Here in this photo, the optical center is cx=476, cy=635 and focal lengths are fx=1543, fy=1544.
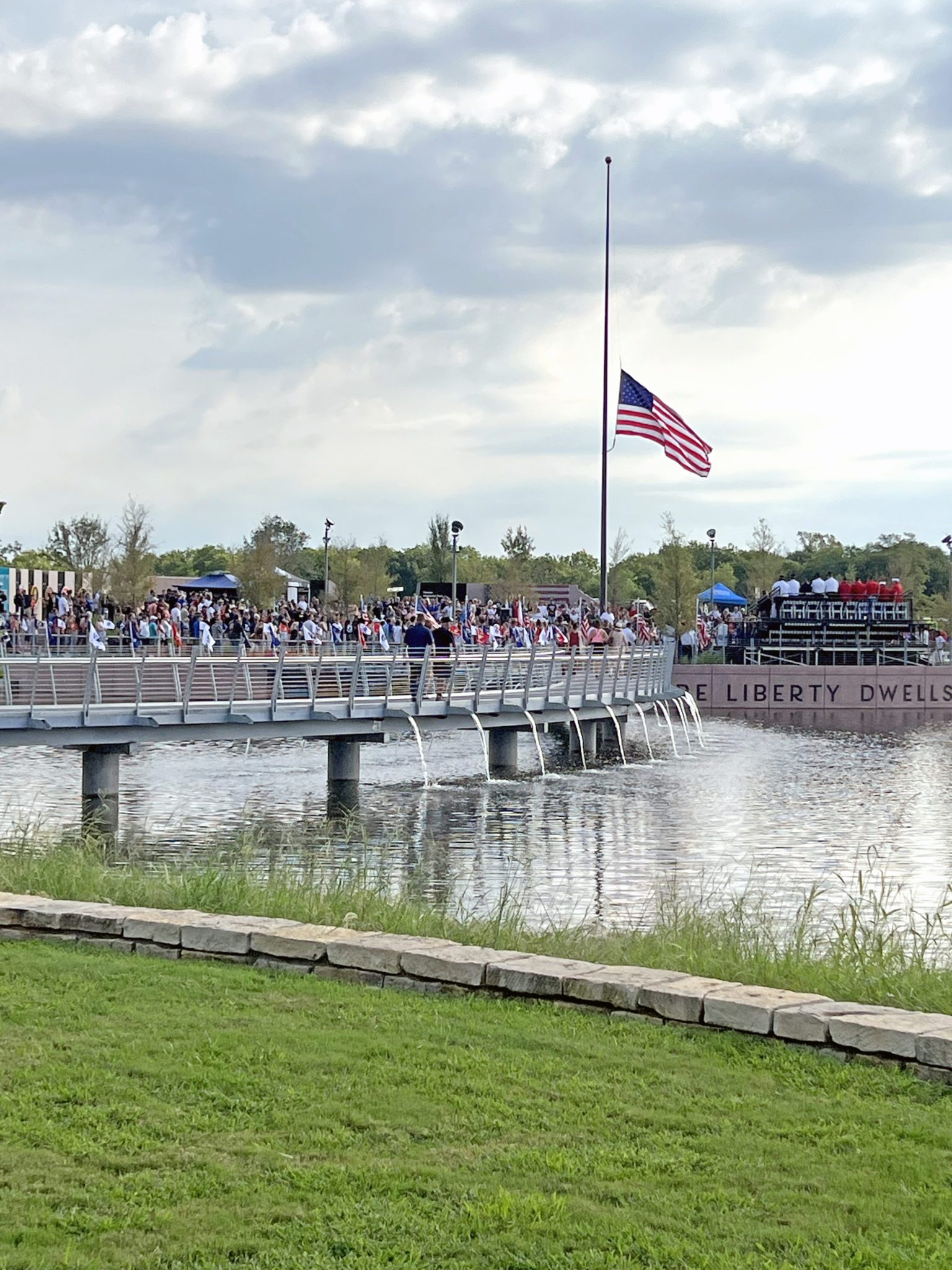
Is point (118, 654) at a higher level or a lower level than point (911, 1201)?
higher

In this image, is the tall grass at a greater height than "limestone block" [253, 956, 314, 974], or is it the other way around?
"limestone block" [253, 956, 314, 974]

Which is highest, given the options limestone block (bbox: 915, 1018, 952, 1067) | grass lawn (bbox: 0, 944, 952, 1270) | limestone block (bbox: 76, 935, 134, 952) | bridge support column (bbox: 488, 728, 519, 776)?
limestone block (bbox: 915, 1018, 952, 1067)

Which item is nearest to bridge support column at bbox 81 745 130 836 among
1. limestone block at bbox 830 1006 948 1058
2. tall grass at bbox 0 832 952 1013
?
tall grass at bbox 0 832 952 1013

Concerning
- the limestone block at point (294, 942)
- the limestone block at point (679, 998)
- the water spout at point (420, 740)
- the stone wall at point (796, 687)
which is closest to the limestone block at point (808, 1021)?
the limestone block at point (679, 998)

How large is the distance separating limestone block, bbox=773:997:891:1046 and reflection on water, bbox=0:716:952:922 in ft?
21.4

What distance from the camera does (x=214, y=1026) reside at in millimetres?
7504

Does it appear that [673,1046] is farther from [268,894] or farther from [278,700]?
[278,700]

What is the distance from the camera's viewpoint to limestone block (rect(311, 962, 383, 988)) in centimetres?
848

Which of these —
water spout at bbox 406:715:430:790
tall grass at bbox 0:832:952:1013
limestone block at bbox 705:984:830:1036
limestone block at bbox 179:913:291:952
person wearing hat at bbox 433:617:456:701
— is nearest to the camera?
limestone block at bbox 705:984:830:1036

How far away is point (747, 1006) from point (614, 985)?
756 millimetres

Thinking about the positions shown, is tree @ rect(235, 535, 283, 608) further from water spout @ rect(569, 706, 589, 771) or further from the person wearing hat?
the person wearing hat

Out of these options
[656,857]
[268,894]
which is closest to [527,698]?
[656,857]

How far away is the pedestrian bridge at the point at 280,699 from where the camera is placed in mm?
24953

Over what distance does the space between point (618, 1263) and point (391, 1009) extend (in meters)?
3.14
